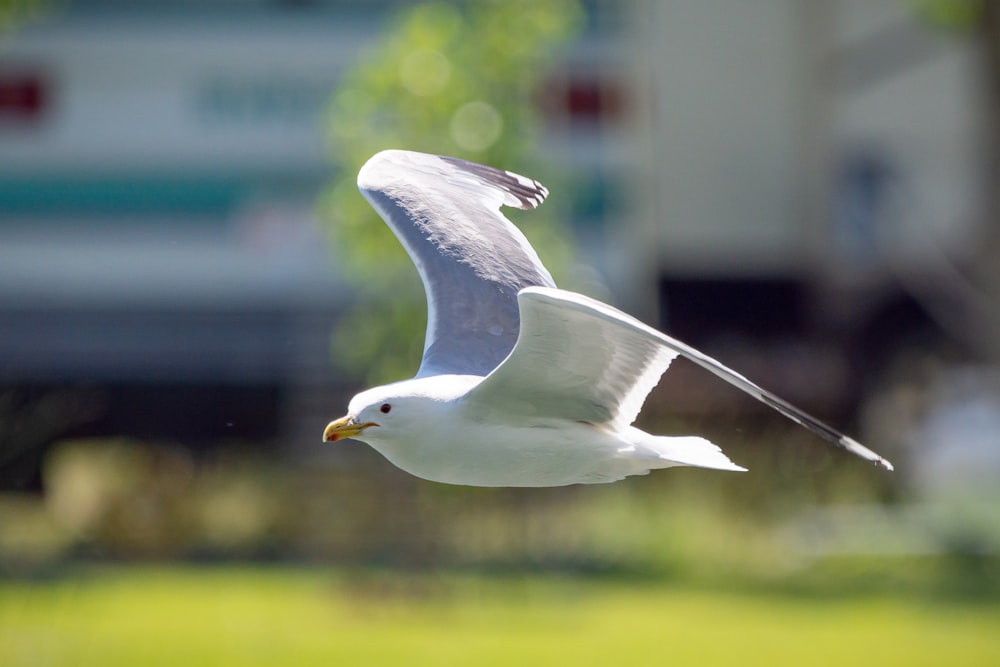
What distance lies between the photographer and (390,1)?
21.8 metres

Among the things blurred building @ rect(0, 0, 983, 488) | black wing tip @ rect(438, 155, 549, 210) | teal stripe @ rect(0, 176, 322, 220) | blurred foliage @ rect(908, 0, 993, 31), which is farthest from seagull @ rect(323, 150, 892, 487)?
teal stripe @ rect(0, 176, 322, 220)

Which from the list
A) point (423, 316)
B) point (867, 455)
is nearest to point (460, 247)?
point (867, 455)

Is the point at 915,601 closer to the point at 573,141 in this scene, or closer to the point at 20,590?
the point at 20,590

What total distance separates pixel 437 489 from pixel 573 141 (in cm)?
900

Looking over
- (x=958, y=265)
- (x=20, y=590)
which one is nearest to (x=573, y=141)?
(x=958, y=265)

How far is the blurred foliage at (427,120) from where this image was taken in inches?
482

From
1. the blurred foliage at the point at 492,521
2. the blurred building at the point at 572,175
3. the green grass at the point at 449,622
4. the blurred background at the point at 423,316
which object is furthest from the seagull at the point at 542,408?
the blurred building at the point at 572,175

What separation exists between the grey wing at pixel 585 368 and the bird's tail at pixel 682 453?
0.10 m

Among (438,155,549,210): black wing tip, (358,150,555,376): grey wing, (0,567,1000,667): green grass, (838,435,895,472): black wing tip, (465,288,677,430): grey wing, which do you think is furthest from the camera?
(0,567,1000,667): green grass

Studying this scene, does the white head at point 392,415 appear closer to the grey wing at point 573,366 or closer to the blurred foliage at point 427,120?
the grey wing at point 573,366

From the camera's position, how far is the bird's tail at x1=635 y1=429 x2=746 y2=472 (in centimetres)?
419

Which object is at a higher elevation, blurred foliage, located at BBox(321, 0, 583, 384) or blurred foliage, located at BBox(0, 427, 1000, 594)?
blurred foliage, located at BBox(321, 0, 583, 384)

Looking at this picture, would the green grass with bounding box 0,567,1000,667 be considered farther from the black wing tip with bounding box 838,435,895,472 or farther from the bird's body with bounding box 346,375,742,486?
the black wing tip with bounding box 838,435,895,472

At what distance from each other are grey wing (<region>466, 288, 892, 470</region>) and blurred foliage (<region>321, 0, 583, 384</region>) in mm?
7474
